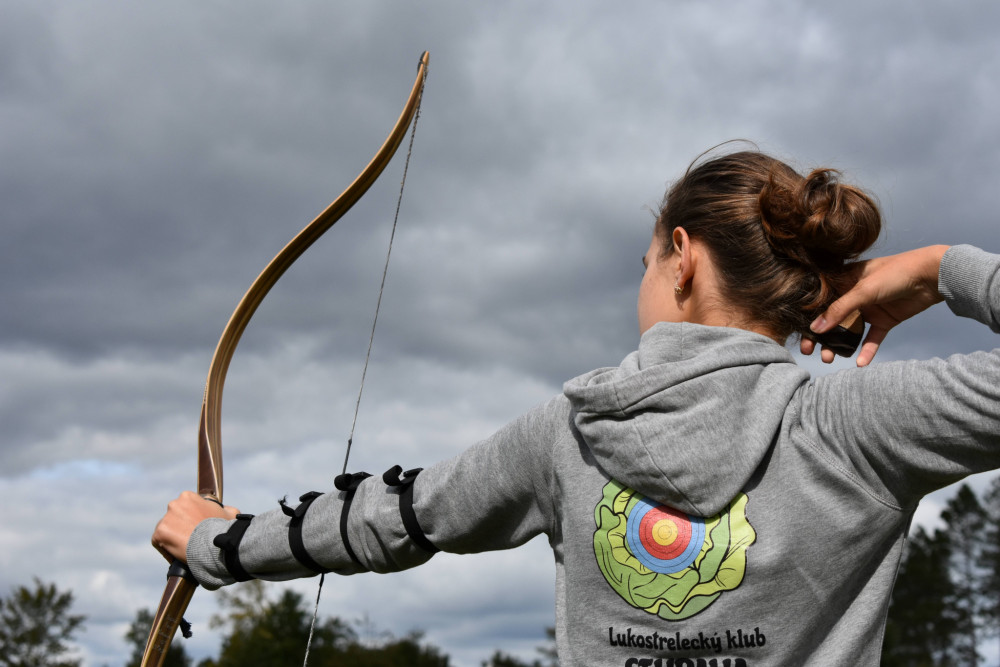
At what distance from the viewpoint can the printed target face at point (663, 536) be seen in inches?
57.6

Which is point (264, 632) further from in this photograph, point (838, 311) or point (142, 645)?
point (838, 311)

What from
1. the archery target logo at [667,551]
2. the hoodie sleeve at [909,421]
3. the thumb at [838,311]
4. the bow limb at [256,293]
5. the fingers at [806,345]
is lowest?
the archery target logo at [667,551]

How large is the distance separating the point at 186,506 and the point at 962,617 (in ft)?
143

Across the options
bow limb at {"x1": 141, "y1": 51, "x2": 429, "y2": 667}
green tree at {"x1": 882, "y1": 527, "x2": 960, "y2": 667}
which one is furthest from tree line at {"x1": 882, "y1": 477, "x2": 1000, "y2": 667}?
bow limb at {"x1": 141, "y1": 51, "x2": 429, "y2": 667}

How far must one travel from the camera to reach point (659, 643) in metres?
1.46

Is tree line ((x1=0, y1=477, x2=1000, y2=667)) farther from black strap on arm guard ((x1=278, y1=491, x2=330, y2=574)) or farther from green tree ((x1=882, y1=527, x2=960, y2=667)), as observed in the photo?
black strap on arm guard ((x1=278, y1=491, x2=330, y2=574))

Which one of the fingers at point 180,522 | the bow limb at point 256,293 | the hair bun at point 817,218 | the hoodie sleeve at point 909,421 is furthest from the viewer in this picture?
the bow limb at point 256,293

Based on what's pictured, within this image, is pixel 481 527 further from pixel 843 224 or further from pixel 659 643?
pixel 843 224

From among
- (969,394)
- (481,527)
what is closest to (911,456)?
(969,394)

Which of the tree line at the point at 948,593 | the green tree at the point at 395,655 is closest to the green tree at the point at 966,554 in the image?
the tree line at the point at 948,593

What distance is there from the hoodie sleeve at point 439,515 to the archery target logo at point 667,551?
0.16m

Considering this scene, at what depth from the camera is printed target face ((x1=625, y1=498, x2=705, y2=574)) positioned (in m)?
1.46

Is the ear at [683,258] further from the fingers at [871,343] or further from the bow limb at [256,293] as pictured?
the bow limb at [256,293]

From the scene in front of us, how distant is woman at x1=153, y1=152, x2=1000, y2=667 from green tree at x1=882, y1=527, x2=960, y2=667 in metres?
41.2
